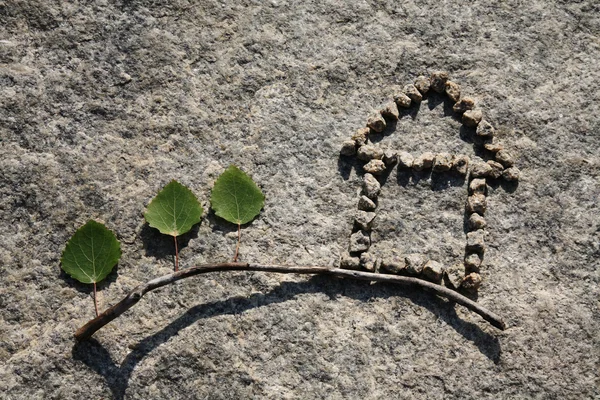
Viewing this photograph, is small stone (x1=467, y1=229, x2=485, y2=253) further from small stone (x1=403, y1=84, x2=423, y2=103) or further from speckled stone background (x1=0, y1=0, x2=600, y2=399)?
small stone (x1=403, y1=84, x2=423, y2=103)

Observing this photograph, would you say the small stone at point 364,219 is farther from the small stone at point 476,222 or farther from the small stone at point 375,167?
the small stone at point 476,222

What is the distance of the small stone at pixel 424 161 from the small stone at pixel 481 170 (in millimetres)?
117

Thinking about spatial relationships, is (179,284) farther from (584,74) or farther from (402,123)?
(584,74)

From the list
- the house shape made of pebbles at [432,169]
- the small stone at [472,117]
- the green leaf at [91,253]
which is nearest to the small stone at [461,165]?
the house shape made of pebbles at [432,169]

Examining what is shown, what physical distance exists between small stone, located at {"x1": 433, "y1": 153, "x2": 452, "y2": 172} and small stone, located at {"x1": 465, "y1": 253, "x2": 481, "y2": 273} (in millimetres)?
246

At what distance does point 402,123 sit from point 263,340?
710mm

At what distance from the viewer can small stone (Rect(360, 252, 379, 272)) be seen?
6.36 ft

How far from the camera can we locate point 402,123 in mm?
2096

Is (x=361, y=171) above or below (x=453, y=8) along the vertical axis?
below

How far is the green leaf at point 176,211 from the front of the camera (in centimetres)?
193

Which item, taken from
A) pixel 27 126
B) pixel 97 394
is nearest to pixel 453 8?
pixel 27 126

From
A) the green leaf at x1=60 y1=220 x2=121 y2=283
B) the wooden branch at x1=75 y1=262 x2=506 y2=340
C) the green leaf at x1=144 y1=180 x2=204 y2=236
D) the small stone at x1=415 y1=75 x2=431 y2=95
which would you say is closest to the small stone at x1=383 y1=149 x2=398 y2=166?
the small stone at x1=415 y1=75 x2=431 y2=95

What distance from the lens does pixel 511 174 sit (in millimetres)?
2023

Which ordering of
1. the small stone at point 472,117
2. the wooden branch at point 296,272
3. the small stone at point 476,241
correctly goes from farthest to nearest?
the small stone at point 472,117 → the small stone at point 476,241 → the wooden branch at point 296,272
